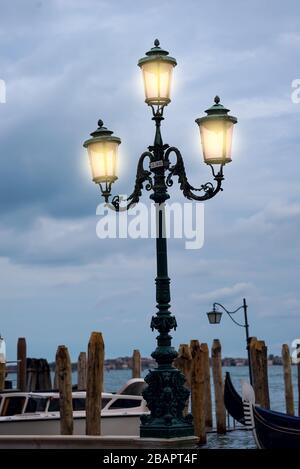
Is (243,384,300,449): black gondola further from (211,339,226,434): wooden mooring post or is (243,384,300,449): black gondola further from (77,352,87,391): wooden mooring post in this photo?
(77,352,87,391): wooden mooring post

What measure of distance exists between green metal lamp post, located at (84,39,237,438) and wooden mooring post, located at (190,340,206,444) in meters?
7.81

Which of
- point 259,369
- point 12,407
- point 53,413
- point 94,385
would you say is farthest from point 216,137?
point 259,369

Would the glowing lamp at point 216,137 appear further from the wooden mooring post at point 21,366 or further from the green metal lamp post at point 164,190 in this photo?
the wooden mooring post at point 21,366

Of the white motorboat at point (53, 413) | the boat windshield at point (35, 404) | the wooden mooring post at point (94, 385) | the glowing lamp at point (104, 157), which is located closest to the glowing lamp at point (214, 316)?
the white motorboat at point (53, 413)

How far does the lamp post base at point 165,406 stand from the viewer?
10586 mm

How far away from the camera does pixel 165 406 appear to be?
10.7 metres

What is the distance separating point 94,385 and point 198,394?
3759mm

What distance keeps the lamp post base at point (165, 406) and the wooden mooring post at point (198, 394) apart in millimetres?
7874

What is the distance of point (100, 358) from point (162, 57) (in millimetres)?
6299

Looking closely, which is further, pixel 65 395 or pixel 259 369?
pixel 259 369

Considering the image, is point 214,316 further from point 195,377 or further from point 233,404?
point 195,377
